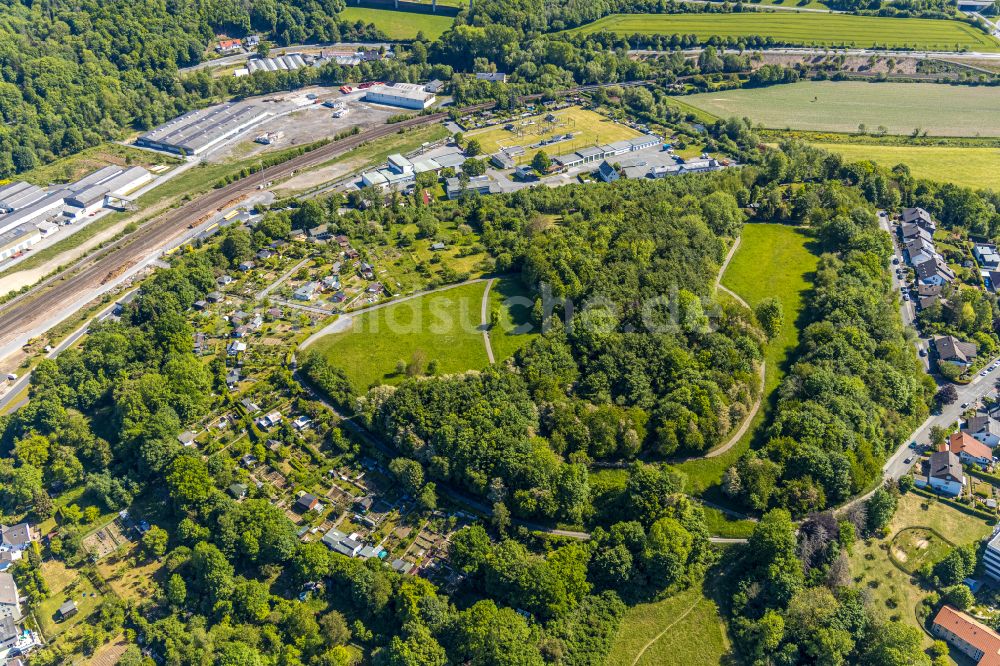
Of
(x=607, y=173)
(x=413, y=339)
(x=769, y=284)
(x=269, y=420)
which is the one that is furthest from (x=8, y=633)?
(x=607, y=173)

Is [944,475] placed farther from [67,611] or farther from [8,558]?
→ [8,558]

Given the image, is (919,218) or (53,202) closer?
(919,218)

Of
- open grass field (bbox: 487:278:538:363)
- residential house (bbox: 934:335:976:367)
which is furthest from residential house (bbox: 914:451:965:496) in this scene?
open grass field (bbox: 487:278:538:363)

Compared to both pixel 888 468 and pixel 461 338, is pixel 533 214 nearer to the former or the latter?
pixel 461 338

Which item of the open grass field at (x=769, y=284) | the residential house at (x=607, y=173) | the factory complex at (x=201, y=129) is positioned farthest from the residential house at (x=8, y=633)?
the factory complex at (x=201, y=129)

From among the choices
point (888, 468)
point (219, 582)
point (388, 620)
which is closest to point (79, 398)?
point (219, 582)
